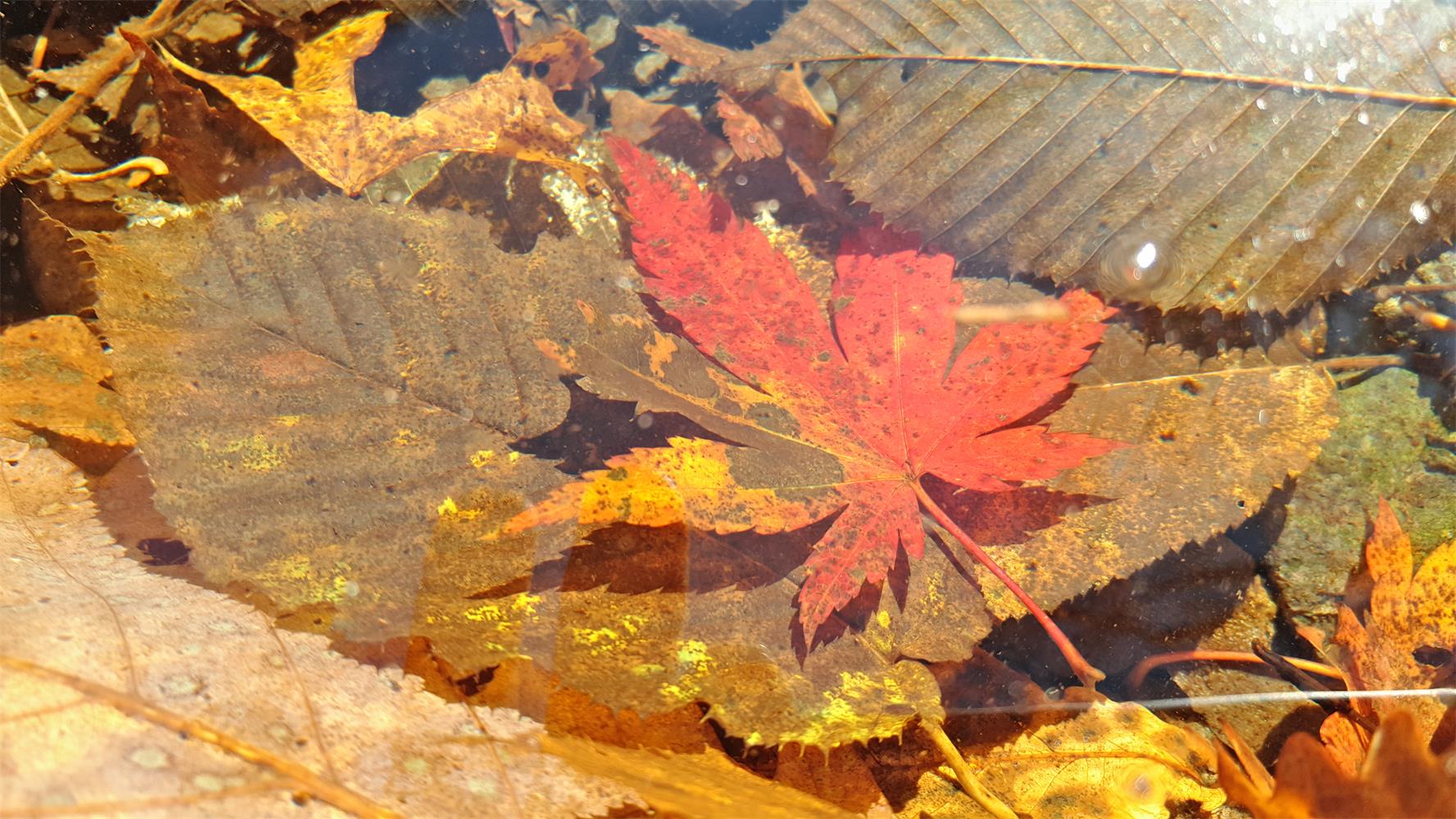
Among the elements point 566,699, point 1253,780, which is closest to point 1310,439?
point 1253,780

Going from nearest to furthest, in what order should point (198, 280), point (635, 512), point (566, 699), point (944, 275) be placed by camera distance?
point (566, 699) → point (635, 512) → point (198, 280) → point (944, 275)

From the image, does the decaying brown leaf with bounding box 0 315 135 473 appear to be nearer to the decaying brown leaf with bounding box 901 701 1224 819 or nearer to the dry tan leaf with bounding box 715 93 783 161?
the dry tan leaf with bounding box 715 93 783 161

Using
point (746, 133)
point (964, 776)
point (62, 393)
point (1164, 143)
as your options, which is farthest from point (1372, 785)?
point (62, 393)

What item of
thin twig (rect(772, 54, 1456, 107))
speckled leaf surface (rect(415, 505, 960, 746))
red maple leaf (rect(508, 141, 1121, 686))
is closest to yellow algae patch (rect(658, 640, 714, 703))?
speckled leaf surface (rect(415, 505, 960, 746))

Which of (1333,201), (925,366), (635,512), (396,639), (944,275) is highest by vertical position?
(1333,201)

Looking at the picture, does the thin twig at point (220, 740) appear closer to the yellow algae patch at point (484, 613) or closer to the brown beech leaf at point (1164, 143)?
the yellow algae patch at point (484, 613)

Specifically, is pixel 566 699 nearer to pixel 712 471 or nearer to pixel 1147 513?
pixel 712 471

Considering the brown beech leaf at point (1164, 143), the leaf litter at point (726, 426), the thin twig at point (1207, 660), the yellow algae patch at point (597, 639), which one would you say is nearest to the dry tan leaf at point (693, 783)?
the leaf litter at point (726, 426)
